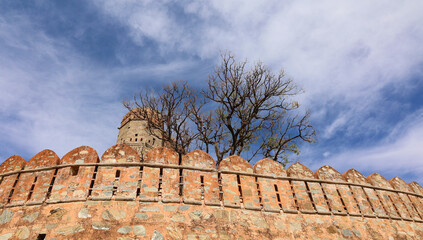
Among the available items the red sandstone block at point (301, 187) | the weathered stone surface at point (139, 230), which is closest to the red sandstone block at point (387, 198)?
the red sandstone block at point (301, 187)

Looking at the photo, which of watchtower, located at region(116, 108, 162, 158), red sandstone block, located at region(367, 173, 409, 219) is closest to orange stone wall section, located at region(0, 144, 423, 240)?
red sandstone block, located at region(367, 173, 409, 219)

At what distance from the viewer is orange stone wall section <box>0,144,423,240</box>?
4957 millimetres

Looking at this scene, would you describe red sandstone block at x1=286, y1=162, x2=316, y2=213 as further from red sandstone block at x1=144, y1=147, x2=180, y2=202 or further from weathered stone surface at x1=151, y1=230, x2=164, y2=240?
weathered stone surface at x1=151, y1=230, x2=164, y2=240

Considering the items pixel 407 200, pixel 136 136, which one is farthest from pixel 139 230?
pixel 136 136

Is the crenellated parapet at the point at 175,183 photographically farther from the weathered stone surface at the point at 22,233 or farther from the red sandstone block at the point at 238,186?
the weathered stone surface at the point at 22,233

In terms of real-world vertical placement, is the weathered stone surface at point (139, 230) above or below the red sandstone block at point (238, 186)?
below

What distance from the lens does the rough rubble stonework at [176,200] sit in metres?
4.96

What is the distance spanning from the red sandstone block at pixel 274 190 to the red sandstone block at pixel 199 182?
1.08 metres

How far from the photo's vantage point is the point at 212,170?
6168mm

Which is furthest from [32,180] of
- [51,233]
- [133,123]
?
[133,123]

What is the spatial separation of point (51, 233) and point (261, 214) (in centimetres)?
388

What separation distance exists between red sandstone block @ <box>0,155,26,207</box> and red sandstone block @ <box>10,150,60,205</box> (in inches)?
6.2

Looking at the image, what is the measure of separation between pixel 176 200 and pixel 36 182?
2882 mm

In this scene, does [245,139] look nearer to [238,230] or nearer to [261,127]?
Result: [261,127]
